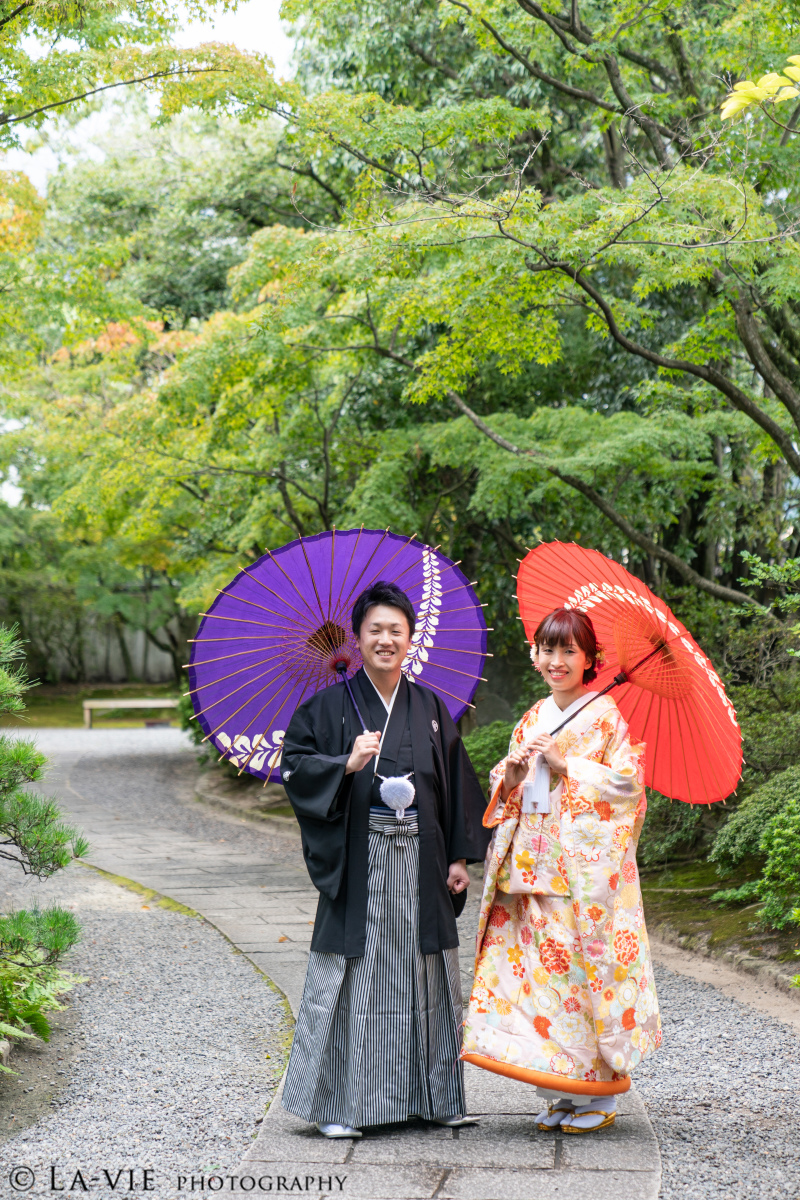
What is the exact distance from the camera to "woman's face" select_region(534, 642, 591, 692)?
317 cm

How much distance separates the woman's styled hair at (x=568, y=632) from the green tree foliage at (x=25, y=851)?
1881mm

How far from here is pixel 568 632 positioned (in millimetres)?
3166

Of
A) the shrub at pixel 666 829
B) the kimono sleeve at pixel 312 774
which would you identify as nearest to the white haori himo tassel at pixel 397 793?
the kimono sleeve at pixel 312 774

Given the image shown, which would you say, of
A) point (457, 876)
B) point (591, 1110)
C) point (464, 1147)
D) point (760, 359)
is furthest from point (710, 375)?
point (464, 1147)

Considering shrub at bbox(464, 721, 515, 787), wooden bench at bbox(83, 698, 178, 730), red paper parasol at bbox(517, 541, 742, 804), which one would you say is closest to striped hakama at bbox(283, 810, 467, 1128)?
red paper parasol at bbox(517, 541, 742, 804)

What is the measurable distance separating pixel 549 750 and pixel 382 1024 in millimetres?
960

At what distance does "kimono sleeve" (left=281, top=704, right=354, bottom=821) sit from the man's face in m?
0.26

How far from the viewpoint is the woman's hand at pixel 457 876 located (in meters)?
3.23

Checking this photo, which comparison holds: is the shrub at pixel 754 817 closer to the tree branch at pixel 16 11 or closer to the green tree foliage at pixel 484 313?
the green tree foliage at pixel 484 313

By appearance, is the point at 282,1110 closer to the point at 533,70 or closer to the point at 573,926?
the point at 573,926

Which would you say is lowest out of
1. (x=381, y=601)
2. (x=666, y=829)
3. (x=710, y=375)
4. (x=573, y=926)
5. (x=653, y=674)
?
(x=666, y=829)

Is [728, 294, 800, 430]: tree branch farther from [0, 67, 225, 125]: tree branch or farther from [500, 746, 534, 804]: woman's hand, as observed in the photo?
[500, 746, 534, 804]: woman's hand

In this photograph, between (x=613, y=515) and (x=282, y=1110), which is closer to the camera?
(x=282, y=1110)

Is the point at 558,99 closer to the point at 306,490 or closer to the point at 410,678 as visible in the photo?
the point at 306,490
